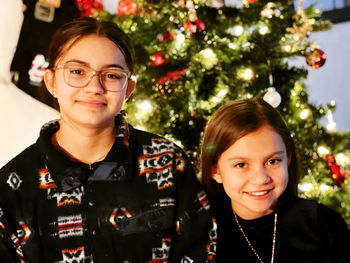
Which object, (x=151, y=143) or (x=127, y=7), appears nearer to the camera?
(x=151, y=143)

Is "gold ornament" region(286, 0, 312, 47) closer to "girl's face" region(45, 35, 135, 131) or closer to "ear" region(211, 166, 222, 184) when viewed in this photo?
"ear" region(211, 166, 222, 184)

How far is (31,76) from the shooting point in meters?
2.07

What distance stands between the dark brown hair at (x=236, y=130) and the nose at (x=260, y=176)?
126 mm

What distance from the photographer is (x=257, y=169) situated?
133cm

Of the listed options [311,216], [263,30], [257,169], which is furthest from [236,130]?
[263,30]

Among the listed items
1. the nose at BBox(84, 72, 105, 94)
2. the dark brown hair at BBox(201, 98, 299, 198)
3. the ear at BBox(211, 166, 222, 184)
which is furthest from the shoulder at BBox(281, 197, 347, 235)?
the nose at BBox(84, 72, 105, 94)

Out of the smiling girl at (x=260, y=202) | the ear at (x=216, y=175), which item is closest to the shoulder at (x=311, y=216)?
the smiling girl at (x=260, y=202)

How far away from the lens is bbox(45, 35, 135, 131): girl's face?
1.21m

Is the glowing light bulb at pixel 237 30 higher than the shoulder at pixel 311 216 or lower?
higher

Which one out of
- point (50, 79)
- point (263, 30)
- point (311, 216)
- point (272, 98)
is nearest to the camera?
point (50, 79)

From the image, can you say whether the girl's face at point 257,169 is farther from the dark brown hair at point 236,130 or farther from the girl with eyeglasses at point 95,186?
the girl with eyeglasses at point 95,186

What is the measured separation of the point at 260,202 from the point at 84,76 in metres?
0.70

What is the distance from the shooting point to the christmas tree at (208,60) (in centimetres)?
212

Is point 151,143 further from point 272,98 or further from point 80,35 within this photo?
point 272,98
